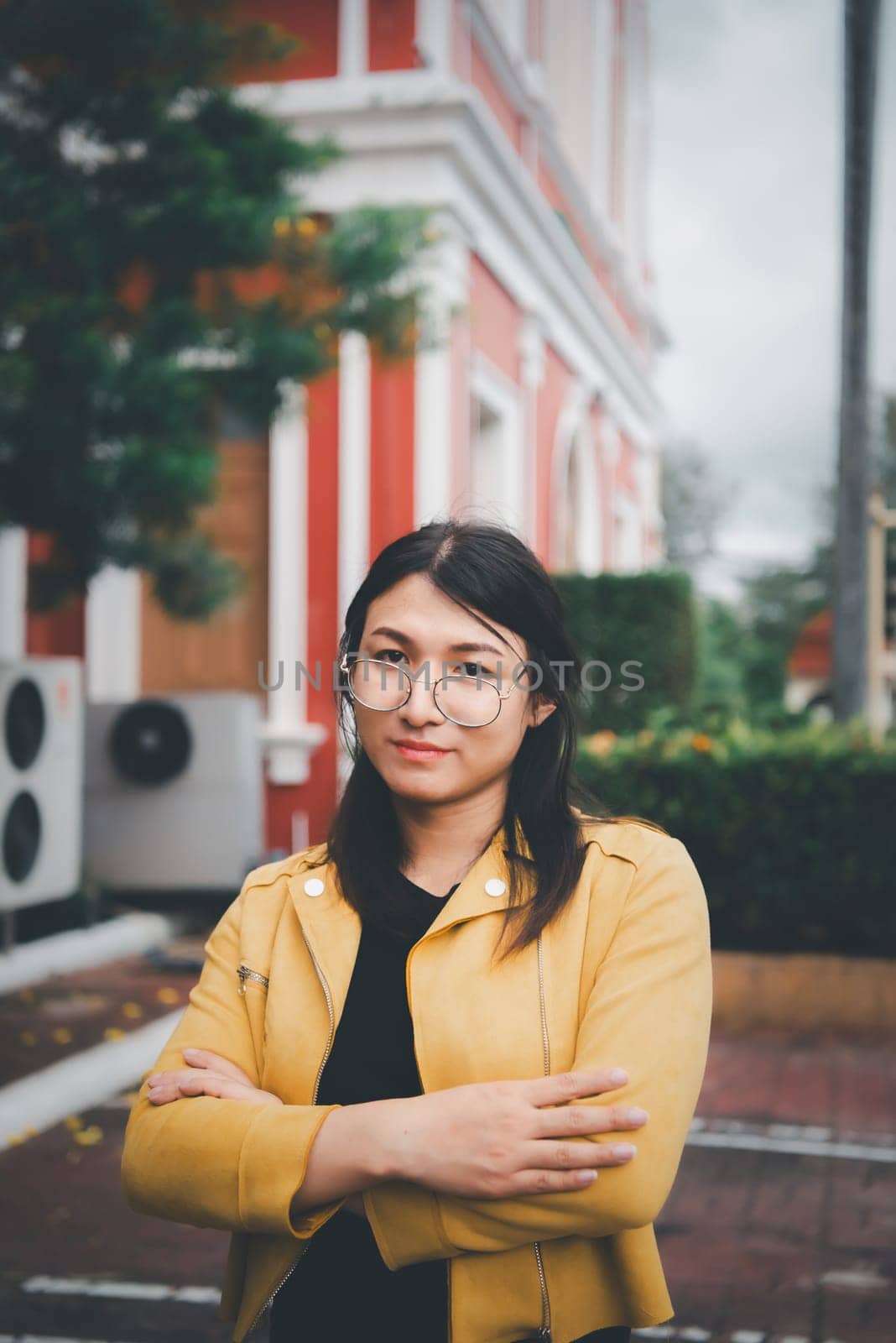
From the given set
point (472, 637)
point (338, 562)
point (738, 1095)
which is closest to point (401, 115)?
point (338, 562)

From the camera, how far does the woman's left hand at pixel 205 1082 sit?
153 centimetres

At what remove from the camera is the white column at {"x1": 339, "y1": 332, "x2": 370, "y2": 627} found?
8.97m

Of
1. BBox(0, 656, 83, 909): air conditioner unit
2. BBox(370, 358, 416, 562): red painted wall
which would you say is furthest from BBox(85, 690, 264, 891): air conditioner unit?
BBox(370, 358, 416, 562): red painted wall

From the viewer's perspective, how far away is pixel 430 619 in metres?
1.58

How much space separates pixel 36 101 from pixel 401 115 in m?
4.24

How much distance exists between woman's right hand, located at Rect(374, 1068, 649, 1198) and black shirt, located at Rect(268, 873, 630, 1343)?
13 centimetres

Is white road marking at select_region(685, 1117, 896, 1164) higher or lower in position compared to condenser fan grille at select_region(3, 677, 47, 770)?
lower

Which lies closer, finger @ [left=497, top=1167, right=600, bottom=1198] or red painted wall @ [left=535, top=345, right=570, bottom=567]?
finger @ [left=497, top=1167, right=600, bottom=1198]

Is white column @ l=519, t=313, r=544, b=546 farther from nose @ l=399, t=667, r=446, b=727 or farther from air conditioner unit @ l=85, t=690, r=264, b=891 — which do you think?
nose @ l=399, t=667, r=446, b=727

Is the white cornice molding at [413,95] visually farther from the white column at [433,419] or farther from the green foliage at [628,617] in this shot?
the green foliage at [628,617]

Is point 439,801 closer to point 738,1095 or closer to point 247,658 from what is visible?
point 738,1095

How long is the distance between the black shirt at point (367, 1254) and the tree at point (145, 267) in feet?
11.9

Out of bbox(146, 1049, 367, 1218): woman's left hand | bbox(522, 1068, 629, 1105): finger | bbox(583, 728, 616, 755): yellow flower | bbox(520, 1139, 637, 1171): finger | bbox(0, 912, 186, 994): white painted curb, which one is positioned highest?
bbox(522, 1068, 629, 1105): finger

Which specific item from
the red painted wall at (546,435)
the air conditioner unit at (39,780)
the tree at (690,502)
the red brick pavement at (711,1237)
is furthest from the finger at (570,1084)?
the tree at (690,502)
